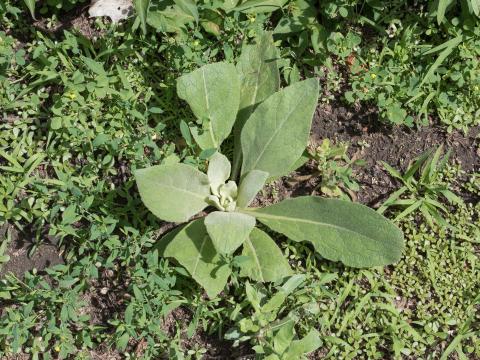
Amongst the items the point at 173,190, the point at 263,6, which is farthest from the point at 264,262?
the point at 263,6

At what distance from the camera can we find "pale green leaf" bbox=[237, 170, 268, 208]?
10.6ft

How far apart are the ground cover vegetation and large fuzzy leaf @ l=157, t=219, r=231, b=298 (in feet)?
0.03

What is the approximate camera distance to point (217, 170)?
11.2 ft

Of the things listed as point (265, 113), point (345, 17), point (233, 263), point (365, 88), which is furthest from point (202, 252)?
point (345, 17)

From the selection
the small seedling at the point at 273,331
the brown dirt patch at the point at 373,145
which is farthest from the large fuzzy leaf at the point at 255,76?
the small seedling at the point at 273,331

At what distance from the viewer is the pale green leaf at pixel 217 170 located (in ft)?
11.1

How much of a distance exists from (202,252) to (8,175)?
1165 mm

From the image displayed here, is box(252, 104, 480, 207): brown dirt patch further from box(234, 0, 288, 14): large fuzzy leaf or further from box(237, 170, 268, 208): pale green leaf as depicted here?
box(234, 0, 288, 14): large fuzzy leaf

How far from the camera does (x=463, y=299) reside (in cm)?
356

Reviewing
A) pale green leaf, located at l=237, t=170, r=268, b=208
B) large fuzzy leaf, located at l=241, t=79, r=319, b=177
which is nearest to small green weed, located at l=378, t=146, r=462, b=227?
large fuzzy leaf, located at l=241, t=79, r=319, b=177

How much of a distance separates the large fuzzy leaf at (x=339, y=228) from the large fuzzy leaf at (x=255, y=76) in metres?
0.39

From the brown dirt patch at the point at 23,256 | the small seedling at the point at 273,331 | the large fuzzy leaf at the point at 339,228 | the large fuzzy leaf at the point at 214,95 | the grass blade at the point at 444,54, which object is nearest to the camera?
the small seedling at the point at 273,331

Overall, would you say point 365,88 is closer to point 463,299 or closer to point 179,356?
point 463,299

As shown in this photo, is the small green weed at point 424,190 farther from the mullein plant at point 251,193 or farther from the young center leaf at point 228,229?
the young center leaf at point 228,229
